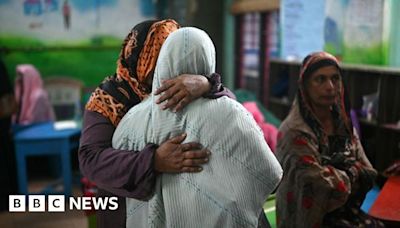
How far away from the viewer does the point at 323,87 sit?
1.94m

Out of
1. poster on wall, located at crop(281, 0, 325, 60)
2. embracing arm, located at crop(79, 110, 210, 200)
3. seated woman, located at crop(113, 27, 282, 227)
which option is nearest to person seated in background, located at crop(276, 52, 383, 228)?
seated woman, located at crop(113, 27, 282, 227)

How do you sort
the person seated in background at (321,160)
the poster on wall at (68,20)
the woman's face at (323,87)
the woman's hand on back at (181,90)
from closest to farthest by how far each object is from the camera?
the woman's hand on back at (181,90), the person seated in background at (321,160), the woman's face at (323,87), the poster on wall at (68,20)

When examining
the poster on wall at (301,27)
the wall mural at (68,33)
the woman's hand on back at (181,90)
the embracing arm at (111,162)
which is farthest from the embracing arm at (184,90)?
the wall mural at (68,33)

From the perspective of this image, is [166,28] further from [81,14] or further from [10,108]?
[81,14]

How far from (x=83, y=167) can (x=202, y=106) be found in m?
0.39

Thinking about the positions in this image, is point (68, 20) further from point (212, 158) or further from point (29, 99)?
point (212, 158)

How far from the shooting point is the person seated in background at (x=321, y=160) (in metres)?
1.82

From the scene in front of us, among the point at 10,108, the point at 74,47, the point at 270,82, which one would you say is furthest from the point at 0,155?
the point at 270,82

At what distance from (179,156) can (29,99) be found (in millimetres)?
3938

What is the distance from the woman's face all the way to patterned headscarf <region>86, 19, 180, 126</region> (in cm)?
92

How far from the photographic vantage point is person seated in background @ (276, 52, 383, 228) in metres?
1.82

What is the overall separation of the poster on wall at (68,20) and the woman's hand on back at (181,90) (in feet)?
15.1

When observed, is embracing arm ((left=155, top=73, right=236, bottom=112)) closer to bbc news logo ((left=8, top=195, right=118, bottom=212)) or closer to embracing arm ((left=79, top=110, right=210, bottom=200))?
embracing arm ((left=79, top=110, right=210, bottom=200))

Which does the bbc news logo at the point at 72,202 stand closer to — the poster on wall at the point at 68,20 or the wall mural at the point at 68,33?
the wall mural at the point at 68,33
